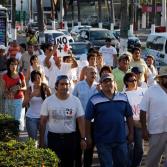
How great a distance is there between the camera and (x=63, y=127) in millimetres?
8203

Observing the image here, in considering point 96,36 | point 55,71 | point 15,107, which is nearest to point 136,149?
point 15,107

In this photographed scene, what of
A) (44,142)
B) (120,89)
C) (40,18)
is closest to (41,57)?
(120,89)

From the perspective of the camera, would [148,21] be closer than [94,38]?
No

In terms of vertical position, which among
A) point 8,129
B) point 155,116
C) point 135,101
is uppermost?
point 135,101

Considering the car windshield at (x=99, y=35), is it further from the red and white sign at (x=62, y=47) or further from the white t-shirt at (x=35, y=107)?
the white t-shirt at (x=35, y=107)

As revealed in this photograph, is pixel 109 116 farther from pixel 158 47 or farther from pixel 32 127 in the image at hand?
pixel 158 47

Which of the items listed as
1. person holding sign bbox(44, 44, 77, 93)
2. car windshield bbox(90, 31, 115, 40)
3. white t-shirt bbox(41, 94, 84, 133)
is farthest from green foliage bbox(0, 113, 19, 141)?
car windshield bbox(90, 31, 115, 40)

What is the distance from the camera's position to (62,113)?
815cm

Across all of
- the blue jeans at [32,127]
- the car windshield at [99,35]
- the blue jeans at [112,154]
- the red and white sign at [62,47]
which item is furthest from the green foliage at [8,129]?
the car windshield at [99,35]

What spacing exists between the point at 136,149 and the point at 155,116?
3.80 feet

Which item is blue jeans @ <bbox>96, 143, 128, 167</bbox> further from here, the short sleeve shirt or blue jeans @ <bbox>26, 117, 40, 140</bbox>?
blue jeans @ <bbox>26, 117, 40, 140</bbox>

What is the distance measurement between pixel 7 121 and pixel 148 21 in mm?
81902

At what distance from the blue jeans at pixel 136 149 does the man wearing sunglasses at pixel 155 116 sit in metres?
0.70

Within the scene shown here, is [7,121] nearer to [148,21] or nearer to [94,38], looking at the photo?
[94,38]
